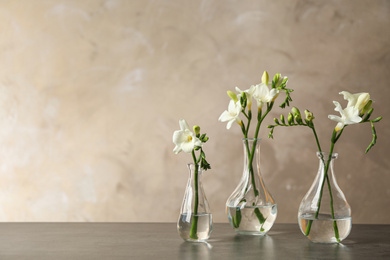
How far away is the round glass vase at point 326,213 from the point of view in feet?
4.08

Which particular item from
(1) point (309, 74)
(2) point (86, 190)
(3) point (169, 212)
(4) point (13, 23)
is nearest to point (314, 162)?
(1) point (309, 74)

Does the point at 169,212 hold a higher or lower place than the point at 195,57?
lower

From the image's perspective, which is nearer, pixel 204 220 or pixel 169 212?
pixel 204 220

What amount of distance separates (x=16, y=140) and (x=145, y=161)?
810 mm

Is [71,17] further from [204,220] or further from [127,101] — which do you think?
[204,220]

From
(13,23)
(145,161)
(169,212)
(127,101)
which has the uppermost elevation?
(13,23)

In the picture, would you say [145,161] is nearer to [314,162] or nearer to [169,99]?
[169,99]

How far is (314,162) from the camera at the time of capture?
2.92 meters

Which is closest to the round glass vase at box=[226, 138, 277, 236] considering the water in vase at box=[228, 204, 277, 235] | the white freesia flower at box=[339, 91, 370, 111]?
the water in vase at box=[228, 204, 277, 235]

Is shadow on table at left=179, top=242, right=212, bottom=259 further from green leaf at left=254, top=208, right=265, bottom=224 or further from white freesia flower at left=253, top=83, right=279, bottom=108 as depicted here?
white freesia flower at left=253, top=83, right=279, bottom=108

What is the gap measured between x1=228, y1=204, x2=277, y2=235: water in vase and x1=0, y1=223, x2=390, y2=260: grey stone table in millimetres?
24

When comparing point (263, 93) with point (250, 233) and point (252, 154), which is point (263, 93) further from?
point (250, 233)

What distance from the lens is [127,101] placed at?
2.98 metres

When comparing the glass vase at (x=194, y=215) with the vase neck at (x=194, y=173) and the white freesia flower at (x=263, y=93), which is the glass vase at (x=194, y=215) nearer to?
the vase neck at (x=194, y=173)
